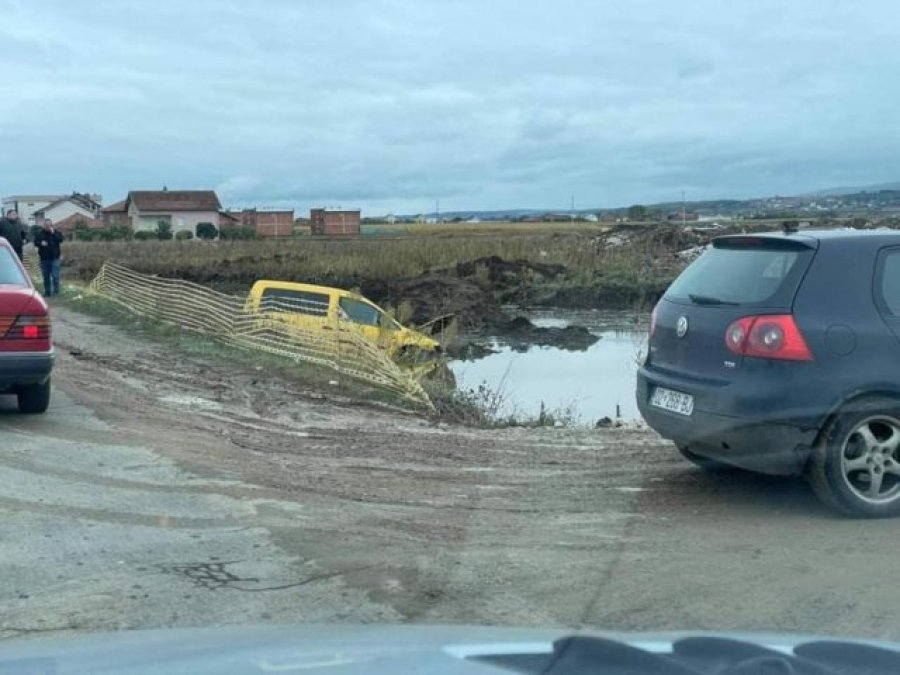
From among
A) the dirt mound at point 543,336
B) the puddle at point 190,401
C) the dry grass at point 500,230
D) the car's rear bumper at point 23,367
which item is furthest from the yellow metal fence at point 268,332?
the dry grass at point 500,230

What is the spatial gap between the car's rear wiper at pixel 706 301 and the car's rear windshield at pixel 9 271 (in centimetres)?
606

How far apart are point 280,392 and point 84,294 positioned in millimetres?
14189

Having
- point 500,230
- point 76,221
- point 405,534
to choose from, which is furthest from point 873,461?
point 76,221

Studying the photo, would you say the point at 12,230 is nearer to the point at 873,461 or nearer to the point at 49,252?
the point at 49,252

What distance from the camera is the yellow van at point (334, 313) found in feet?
55.0

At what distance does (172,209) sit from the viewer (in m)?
103

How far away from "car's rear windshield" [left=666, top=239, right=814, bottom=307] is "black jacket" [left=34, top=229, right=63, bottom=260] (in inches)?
708

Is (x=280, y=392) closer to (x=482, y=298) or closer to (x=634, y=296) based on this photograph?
(x=482, y=298)

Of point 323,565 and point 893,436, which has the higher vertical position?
point 893,436

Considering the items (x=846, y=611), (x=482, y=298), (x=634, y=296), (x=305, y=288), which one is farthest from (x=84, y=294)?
(x=846, y=611)

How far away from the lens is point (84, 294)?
25125 millimetres

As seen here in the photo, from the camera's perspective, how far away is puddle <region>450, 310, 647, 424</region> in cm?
1439

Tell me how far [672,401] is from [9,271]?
6295 millimetres

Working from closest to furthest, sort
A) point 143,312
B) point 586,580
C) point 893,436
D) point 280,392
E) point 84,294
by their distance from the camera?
point 586,580 → point 893,436 → point 280,392 → point 143,312 → point 84,294
